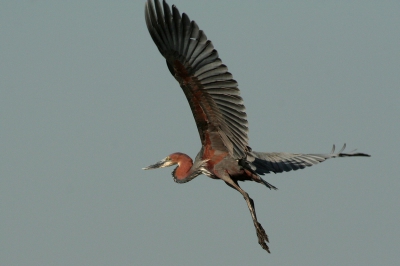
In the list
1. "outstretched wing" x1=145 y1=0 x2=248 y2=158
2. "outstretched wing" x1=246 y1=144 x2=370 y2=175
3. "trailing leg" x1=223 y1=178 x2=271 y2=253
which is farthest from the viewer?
"outstretched wing" x1=246 y1=144 x2=370 y2=175

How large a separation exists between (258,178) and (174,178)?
1.59m

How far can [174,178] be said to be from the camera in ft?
45.2

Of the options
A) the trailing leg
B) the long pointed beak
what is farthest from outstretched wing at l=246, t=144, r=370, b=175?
the long pointed beak

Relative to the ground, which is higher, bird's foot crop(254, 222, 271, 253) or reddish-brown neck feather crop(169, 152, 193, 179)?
reddish-brown neck feather crop(169, 152, 193, 179)

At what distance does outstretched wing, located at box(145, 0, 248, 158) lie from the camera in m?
11.6

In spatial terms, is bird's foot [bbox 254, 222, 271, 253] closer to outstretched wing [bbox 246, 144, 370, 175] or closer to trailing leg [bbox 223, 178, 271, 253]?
trailing leg [bbox 223, 178, 271, 253]

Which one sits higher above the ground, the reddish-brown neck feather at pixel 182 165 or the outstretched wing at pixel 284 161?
the reddish-brown neck feather at pixel 182 165

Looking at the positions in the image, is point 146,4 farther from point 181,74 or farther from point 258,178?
point 258,178

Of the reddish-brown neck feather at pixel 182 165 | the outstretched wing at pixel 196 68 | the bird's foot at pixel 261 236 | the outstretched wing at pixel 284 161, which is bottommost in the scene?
the bird's foot at pixel 261 236

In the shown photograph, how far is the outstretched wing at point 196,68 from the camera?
11562 millimetres

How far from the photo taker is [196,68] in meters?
11.7

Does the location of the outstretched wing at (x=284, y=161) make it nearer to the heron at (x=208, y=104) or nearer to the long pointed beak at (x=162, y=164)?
the heron at (x=208, y=104)

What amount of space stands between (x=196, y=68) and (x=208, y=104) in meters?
0.70

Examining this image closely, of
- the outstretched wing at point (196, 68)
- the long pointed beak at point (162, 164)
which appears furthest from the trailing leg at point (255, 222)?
the long pointed beak at point (162, 164)
